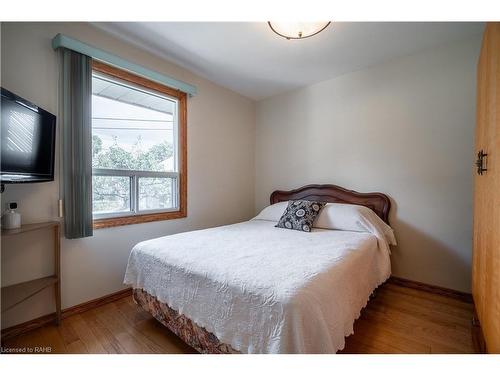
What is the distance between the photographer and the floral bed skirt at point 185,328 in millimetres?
1204

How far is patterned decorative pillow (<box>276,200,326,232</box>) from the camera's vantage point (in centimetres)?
228

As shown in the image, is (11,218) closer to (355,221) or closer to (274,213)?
(274,213)

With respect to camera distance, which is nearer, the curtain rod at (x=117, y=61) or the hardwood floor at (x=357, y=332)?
the hardwood floor at (x=357, y=332)

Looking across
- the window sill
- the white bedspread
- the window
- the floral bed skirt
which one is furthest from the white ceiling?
the floral bed skirt

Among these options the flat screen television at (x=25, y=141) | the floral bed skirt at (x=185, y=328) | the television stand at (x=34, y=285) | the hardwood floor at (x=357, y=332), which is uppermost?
the flat screen television at (x=25, y=141)

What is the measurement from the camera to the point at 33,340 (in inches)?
59.2

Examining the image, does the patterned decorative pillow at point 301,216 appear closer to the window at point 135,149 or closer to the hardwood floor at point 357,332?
the hardwood floor at point 357,332

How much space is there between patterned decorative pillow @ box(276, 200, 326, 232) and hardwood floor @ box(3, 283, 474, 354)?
35.3 inches

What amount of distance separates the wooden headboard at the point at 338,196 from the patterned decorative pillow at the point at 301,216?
393 millimetres

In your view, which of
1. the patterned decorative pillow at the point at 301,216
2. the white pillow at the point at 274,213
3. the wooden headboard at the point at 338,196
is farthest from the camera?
the white pillow at the point at 274,213

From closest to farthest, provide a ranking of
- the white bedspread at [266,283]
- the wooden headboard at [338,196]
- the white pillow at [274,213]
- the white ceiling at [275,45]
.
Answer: the white bedspread at [266,283] → the white ceiling at [275,45] → the wooden headboard at [338,196] → the white pillow at [274,213]

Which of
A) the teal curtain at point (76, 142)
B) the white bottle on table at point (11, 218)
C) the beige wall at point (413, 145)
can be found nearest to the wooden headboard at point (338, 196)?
the beige wall at point (413, 145)

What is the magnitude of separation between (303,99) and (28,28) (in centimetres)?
280
